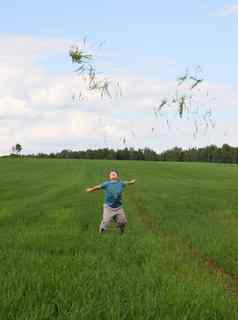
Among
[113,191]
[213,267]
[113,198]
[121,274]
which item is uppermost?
[113,191]

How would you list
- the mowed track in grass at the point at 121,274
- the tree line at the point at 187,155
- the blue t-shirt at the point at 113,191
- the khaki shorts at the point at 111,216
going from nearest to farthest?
the mowed track in grass at the point at 121,274, the blue t-shirt at the point at 113,191, the khaki shorts at the point at 111,216, the tree line at the point at 187,155

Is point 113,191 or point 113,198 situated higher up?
point 113,191

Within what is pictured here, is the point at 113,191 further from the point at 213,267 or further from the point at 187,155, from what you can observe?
the point at 187,155

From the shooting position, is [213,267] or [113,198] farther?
[113,198]

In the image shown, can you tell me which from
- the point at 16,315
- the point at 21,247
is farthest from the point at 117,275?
the point at 21,247

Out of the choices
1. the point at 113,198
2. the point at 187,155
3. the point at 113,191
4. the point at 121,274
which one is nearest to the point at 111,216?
the point at 113,198

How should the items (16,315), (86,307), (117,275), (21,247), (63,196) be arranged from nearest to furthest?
(16,315), (86,307), (117,275), (21,247), (63,196)

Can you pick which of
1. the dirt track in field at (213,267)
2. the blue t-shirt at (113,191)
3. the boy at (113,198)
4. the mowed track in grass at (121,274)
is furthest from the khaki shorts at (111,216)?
the dirt track in field at (213,267)

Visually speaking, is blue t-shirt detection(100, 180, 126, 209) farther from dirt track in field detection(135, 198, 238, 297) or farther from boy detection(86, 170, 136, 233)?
dirt track in field detection(135, 198, 238, 297)

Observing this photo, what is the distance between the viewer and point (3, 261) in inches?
359

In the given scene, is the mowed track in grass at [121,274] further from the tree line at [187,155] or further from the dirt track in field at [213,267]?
the tree line at [187,155]

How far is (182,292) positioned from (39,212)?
17.4 meters

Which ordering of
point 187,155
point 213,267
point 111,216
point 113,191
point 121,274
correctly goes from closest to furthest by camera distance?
point 121,274 < point 213,267 < point 113,191 < point 111,216 < point 187,155

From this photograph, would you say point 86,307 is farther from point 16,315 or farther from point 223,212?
point 223,212
